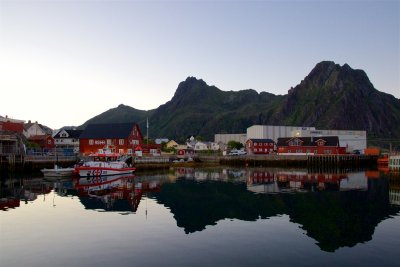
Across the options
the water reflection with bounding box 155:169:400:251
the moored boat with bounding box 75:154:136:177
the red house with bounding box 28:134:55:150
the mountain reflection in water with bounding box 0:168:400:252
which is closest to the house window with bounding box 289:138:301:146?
the mountain reflection in water with bounding box 0:168:400:252

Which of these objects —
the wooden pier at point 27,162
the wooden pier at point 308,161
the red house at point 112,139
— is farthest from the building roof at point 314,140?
the wooden pier at point 27,162

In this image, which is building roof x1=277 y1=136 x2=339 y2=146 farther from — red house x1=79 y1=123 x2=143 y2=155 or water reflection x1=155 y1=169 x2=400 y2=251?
water reflection x1=155 y1=169 x2=400 y2=251

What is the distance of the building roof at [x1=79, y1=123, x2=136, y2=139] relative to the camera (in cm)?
9578

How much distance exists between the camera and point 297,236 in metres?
23.1

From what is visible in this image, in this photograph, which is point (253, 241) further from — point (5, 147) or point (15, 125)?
point (15, 125)

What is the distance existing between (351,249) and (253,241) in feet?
17.4

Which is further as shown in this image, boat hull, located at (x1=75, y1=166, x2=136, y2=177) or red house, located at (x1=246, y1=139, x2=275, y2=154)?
red house, located at (x1=246, y1=139, x2=275, y2=154)

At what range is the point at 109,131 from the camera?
98.1 meters

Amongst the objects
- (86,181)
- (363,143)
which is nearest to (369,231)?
(86,181)

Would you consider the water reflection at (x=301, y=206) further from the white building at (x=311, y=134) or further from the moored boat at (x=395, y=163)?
the white building at (x=311, y=134)

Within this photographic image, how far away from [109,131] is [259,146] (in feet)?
168

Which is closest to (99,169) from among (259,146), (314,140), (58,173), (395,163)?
(58,173)

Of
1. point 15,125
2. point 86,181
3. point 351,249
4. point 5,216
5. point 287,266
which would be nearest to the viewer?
point 287,266

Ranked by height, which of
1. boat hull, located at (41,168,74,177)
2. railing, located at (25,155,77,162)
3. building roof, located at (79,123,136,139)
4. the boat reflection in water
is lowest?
the boat reflection in water
